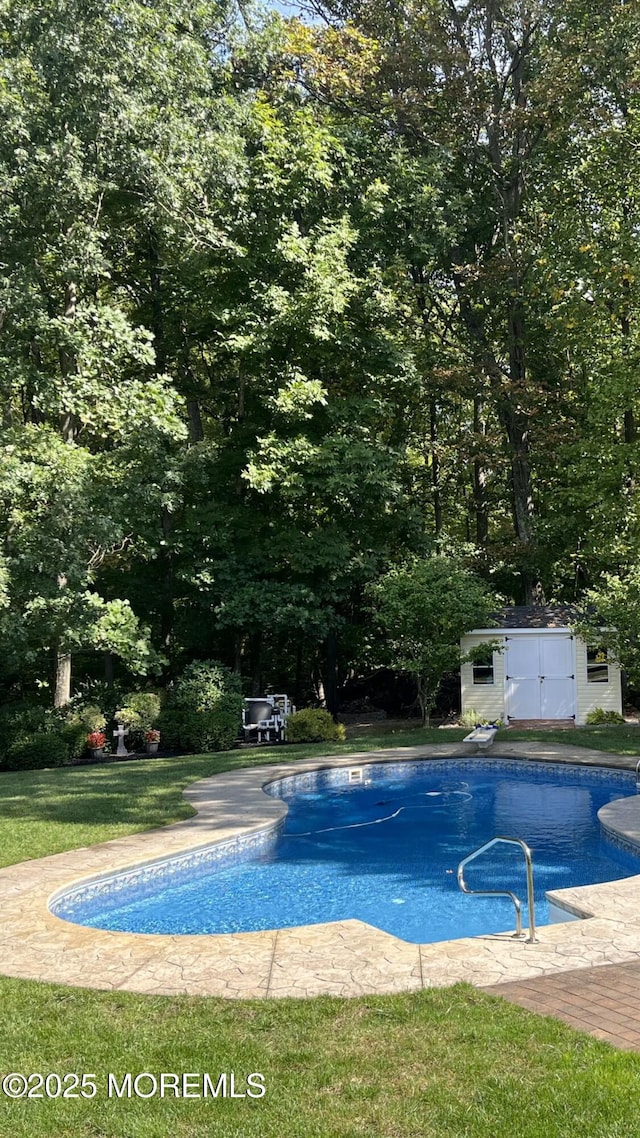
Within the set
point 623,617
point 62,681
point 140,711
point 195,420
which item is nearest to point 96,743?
point 140,711

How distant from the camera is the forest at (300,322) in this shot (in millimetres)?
18422

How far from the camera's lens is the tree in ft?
70.3

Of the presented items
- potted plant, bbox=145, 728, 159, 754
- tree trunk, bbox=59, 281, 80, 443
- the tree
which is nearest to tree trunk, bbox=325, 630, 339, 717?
the tree

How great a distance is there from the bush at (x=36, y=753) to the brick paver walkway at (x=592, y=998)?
14192mm

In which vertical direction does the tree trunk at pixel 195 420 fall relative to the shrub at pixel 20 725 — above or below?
above

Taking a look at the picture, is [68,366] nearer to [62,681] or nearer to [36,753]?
[62,681]

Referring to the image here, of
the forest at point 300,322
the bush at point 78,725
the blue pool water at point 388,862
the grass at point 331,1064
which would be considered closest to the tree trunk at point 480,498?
the forest at point 300,322

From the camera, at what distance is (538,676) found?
2336cm

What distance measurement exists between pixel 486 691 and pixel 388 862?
41.5 ft

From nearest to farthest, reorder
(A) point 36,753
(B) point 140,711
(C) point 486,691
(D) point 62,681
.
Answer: (A) point 36,753
(B) point 140,711
(D) point 62,681
(C) point 486,691

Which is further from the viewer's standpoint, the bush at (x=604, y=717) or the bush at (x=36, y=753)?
the bush at (x=604, y=717)

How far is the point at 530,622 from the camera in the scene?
928 inches

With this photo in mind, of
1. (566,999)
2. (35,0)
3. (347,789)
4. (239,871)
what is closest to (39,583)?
(347,789)

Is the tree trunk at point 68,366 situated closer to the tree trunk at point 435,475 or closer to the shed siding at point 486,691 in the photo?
the shed siding at point 486,691
